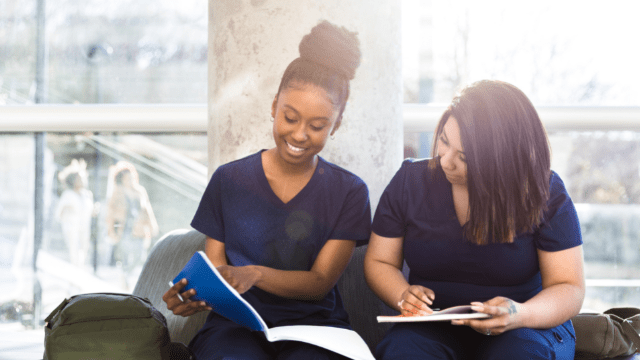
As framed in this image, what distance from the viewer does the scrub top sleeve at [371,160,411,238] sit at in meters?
1.53

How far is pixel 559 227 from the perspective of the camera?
54.2 inches

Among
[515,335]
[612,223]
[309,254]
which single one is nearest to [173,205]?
[309,254]

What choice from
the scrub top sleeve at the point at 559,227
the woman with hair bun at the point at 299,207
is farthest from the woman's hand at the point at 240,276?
the scrub top sleeve at the point at 559,227

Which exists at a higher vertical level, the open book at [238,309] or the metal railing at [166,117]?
the metal railing at [166,117]

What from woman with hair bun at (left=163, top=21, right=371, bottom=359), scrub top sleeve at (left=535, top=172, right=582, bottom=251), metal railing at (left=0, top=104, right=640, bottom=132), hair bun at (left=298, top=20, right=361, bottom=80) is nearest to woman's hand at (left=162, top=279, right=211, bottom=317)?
woman with hair bun at (left=163, top=21, right=371, bottom=359)

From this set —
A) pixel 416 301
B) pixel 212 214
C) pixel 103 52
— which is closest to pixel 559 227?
pixel 416 301

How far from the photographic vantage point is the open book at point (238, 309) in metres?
1.09

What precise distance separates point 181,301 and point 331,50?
931 mm

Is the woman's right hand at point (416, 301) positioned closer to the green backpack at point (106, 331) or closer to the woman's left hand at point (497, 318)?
the woman's left hand at point (497, 318)

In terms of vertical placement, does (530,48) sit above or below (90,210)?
above

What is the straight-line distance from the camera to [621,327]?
5.20 feet

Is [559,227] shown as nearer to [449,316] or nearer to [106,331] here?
[449,316]

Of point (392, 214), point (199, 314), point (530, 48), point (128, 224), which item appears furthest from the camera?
point (128, 224)

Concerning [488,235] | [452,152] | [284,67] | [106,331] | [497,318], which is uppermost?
[284,67]
